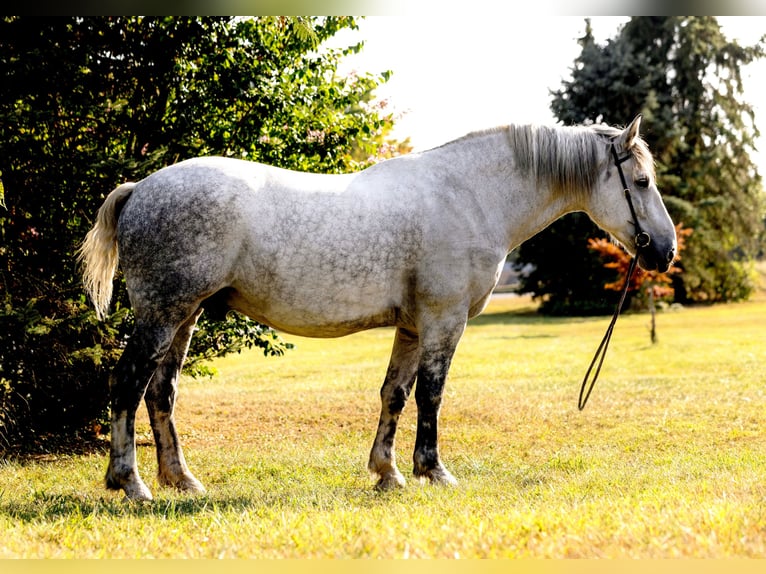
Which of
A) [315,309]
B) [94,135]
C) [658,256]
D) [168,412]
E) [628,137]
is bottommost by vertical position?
[168,412]

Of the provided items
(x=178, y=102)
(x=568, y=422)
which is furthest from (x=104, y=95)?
(x=568, y=422)

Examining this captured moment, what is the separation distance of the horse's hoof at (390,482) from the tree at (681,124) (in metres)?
29.0

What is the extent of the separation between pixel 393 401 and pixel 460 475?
1281mm

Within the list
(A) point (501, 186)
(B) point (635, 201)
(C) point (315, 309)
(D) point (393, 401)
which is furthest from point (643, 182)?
(C) point (315, 309)

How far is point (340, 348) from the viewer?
2214 cm

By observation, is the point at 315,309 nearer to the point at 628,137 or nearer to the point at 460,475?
the point at 460,475

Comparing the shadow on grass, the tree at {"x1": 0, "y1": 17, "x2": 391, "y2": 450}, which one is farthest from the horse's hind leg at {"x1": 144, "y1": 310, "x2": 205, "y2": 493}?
the tree at {"x1": 0, "y1": 17, "x2": 391, "y2": 450}

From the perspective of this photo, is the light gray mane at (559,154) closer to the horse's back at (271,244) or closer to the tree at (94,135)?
the horse's back at (271,244)

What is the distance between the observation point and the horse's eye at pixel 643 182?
228 inches

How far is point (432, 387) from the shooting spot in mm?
5531

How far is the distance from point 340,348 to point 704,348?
9.91 meters

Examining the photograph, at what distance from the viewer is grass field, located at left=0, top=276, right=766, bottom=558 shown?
3686 mm

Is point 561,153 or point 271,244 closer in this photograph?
point 271,244

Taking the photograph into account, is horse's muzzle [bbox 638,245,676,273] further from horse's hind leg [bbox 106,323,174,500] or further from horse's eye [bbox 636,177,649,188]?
horse's hind leg [bbox 106,323,174,500]
